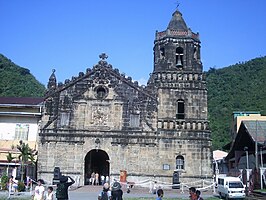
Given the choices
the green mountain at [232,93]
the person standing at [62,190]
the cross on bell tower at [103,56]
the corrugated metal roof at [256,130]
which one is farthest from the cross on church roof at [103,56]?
the green mountain at [232,93]

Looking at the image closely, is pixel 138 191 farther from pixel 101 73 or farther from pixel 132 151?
pixel 101 73

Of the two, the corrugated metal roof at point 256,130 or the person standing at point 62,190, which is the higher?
the corrugated metal roof at point 256,130

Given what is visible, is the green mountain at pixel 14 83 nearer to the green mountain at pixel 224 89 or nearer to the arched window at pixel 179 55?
the green mountain at pixel 224 89

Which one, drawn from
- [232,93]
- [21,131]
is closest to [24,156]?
[21,131]

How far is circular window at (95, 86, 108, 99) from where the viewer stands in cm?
3506

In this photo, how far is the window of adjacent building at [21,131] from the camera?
35594mm

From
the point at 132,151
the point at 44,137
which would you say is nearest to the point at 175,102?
the point at 132,151

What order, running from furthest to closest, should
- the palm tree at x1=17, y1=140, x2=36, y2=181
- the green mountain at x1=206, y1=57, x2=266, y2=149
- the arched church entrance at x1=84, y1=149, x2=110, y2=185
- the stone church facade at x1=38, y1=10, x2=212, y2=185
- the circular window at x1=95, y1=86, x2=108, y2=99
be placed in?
the green mountain at x1=206, y1=57, x2=266, y2=149
the arched church entrance at x1=84, y1=149, x2=110, y2=185
the circular window at x1=95, y1=86, x2=108, y2=99
the stone church facade at x1=38, y1=10, x2=212, y2=185
the palm tree at x1=17, y1=140, x2=36, y2=181

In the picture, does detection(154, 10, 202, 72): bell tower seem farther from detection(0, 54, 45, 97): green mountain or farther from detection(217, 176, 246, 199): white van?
detection(0, 54, 45, 97): green mountain

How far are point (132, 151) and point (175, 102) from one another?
20.1 feet

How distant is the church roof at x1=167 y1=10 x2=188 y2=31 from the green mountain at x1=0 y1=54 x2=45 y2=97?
115ft

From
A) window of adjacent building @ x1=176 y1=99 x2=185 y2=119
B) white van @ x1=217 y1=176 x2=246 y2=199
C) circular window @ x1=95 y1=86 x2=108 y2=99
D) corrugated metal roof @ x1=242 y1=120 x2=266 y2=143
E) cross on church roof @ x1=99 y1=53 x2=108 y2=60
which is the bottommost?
white van @ x1=217 y1=176 x2=246 y2=199

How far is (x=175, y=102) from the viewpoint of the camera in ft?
116

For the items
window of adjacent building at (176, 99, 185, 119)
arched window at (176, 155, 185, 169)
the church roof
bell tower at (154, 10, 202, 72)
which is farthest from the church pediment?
the church roof
